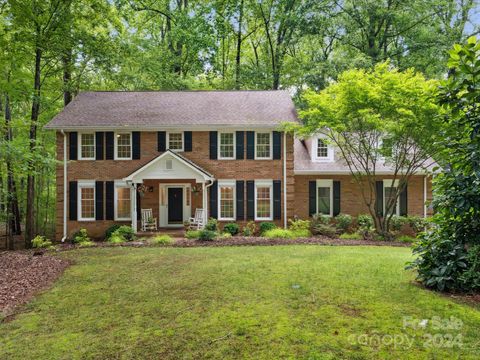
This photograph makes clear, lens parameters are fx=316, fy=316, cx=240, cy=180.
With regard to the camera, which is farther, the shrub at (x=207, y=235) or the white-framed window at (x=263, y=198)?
the white-framed window at (x=263, y=198)

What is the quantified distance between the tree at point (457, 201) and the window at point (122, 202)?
1286 cm

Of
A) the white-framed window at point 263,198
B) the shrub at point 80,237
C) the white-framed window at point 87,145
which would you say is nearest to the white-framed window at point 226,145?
the white-framed window at point 263,198

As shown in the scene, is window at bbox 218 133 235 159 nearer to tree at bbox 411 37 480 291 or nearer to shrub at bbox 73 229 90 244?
shrub at bbox 73 229 90 244

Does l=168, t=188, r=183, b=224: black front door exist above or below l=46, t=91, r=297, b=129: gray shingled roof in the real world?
below

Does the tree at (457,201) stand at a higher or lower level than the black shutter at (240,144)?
lower

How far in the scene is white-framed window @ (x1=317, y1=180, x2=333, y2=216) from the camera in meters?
16.6

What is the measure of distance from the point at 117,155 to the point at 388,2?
2155 centimetres

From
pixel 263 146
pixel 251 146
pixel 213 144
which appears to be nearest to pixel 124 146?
pixel 213 144

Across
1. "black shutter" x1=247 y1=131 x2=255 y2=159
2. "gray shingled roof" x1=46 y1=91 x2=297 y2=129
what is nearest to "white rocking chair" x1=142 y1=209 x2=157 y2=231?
"gray shingled roof" x1=46 y1=91 x2=297 y2=129

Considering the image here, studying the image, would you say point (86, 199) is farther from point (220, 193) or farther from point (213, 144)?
point (213, 144)

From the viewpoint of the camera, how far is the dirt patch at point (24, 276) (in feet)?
20.4

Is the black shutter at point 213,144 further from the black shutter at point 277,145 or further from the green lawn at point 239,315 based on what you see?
the green lawn at point 239,315

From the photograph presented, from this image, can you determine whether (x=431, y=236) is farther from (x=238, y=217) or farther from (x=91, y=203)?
(x=91, y=203)

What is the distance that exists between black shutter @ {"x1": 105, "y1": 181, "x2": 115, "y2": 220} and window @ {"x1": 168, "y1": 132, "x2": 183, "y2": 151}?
3391 millimetres
